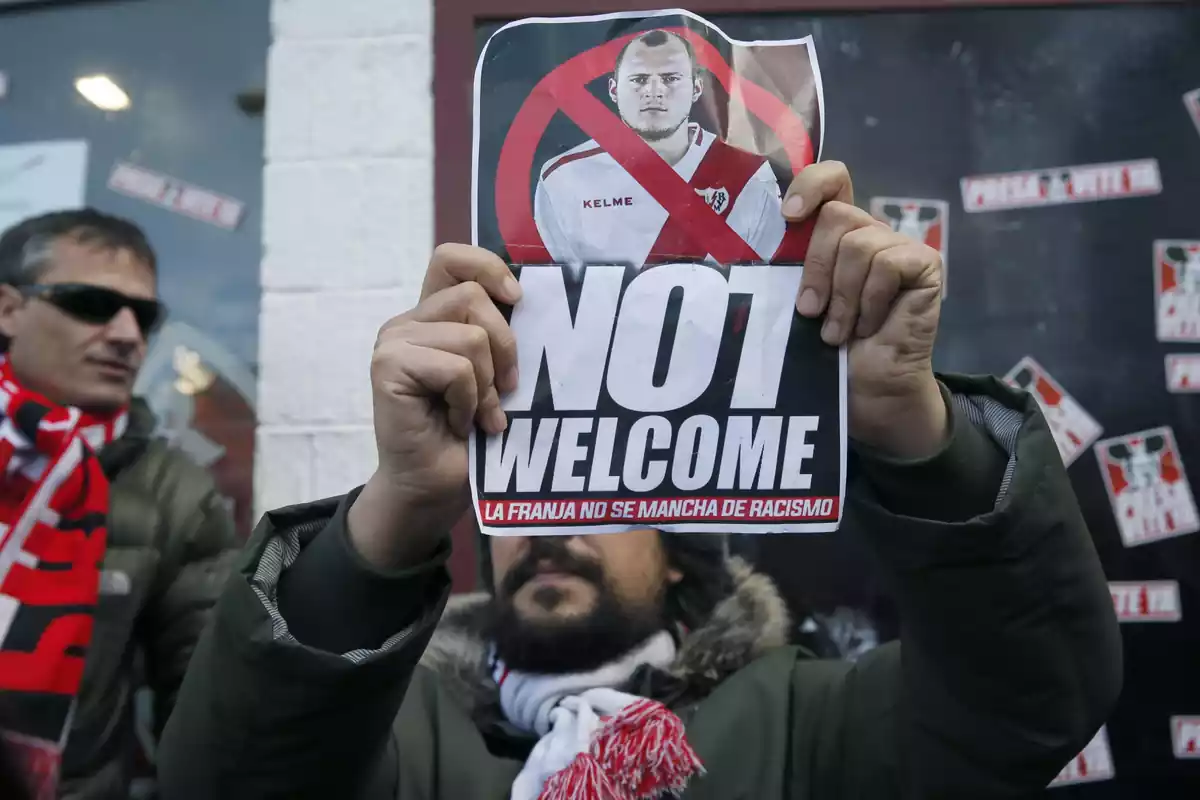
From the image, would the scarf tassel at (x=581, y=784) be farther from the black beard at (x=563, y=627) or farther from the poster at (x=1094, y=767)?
the poster at (x=1094, y=767)

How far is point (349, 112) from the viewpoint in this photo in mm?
1314

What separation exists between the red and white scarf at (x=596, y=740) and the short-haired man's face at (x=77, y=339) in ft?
2.59

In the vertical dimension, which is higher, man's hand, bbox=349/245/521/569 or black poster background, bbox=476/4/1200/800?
black poster background, bbox=476/4/1200/800

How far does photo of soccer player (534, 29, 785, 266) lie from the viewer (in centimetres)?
63

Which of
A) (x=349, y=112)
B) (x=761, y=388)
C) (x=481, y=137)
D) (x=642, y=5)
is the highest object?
(x=642, y=5)

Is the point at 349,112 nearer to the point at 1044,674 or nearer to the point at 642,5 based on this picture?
the point at 642,5

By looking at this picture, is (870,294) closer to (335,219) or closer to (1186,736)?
(335,219)

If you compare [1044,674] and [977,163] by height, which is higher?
[977,163]

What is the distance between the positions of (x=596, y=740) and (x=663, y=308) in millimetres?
585

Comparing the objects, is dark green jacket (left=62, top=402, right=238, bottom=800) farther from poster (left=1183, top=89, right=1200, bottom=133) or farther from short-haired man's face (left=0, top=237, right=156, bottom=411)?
poster (left=1183, top=89, right=1200, bottom=133)

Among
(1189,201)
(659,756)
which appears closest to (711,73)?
Answer: (659,756)

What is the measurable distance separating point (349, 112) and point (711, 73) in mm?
877

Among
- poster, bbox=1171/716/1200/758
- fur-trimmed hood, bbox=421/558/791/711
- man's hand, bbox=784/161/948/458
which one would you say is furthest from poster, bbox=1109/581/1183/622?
man's hand, bbox=784/161/948/458

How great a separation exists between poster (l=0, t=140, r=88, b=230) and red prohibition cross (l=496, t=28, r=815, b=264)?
3.53 ft
